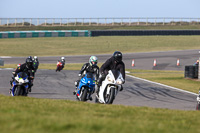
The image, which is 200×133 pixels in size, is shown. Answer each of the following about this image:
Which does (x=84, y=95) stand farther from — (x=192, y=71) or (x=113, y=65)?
(x=192, y=71)

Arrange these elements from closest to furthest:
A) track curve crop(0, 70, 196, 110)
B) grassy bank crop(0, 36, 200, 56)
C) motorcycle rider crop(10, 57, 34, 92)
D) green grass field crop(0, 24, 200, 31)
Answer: motorcycle rider crop(10, 57, 34, 92)
track curve crop(0, 70, 196, 110)
grassy bank crop(0, 36, 200, 56)
green grass field crop(0, 24, 200, 31)

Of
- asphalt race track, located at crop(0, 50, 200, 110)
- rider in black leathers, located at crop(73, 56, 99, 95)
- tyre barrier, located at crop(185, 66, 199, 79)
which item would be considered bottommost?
asphalt race track, located at crop(0, 50, 200, 110)

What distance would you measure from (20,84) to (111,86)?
3.35 metres

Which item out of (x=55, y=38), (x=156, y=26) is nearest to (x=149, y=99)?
(x=55, y=38)

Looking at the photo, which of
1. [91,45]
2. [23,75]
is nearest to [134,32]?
[91,45]

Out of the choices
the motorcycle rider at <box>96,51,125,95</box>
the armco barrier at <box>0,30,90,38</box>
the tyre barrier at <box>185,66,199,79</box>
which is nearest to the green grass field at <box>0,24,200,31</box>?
the armco barrier at <box>0,30,90,38</box>

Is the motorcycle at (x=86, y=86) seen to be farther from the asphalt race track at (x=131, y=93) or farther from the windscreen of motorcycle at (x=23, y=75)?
the asphalt race track at (x=131, y=93)

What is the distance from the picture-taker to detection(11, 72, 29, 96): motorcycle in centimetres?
1343

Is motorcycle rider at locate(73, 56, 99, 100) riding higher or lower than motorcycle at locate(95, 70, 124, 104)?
higher

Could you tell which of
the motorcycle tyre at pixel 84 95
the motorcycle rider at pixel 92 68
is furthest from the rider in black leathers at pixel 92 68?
the motorcycle tyre at pixel 84 95

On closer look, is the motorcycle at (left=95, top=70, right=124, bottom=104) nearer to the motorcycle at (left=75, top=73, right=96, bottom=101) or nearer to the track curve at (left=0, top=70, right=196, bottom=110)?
the motorcycle at (left=75, top=73, right=96, bottom=101)

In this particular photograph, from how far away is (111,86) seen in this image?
39.1ft

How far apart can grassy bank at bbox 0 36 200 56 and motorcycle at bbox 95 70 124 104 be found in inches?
1613

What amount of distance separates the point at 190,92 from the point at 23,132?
47.8ft
